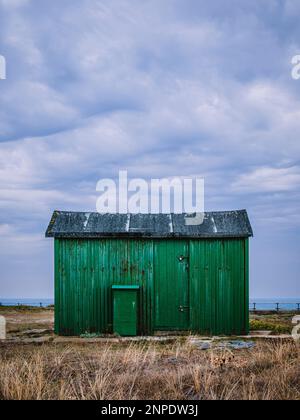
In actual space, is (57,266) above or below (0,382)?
above

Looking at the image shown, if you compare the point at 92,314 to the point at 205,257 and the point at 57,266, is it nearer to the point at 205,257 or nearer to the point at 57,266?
the point at 57,266

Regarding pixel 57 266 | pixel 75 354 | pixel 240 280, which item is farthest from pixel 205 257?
pixel 75 354

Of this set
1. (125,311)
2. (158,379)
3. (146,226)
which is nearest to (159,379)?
(158,379)

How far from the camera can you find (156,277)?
16062 mm

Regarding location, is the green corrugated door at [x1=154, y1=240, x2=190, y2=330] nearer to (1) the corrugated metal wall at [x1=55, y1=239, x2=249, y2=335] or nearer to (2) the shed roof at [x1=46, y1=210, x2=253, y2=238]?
(1) the corrugated metal wall at [x1=55, y1=239, x2=249, y2=335]

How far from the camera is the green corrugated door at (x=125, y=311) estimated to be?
15270 millimetres

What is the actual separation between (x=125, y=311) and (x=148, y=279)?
1.43 m

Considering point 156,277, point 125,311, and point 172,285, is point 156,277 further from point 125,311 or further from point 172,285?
point 125,311

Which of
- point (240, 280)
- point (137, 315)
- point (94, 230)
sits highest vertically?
point (94, 230)

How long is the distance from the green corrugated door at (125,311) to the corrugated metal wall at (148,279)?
553 millimetres

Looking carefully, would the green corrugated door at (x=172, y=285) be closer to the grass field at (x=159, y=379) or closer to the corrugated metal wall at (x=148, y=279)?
the corrugated metal wall at (x=148, y=279)

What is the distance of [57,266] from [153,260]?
3.33 meters

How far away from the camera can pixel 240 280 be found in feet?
52.5

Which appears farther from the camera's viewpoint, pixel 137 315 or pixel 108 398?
pixel 137 315
